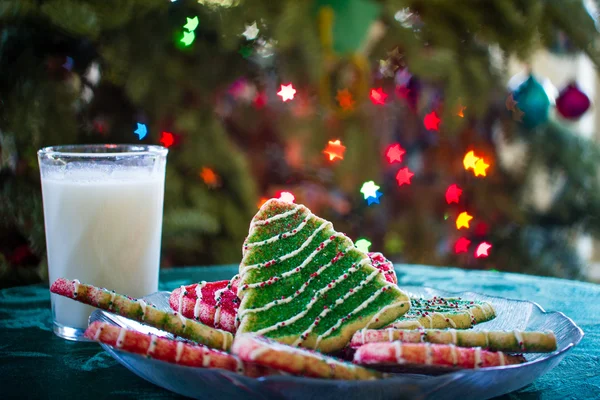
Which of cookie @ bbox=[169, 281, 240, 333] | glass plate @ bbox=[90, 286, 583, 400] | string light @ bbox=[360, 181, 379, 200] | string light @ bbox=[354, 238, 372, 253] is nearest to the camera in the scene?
glass plate @ bbox=[90, 286, 583, 400]

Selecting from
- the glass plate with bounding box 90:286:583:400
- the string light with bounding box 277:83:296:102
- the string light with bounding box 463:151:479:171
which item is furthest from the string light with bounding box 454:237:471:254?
the glass plate with bounding box 90:286:583:400

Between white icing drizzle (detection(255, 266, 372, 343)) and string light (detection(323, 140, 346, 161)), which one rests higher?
string light (detection(323, 140, 346, 161))

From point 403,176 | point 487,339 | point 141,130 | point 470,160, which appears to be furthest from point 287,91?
point 487,339

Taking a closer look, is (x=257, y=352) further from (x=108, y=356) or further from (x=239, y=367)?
(x=108, y=356)

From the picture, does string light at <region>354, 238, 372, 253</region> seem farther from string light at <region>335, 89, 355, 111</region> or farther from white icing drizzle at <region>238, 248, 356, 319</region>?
white icing drizzle at <region>238, 248, 356, 319</region>

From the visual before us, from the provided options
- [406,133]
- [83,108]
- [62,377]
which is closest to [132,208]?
[62,377]

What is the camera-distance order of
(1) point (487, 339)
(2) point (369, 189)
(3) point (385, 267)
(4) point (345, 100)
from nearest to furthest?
(1) point (487, 339) → (3) point (385, 267) → (4) point (345, 100) → (2) point (369, 189)

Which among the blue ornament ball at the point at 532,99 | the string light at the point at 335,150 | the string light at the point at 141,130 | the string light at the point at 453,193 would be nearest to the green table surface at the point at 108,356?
the string light at the point at 141,130

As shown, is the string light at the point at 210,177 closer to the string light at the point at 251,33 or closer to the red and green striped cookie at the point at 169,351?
the string light at the point at 251,33
